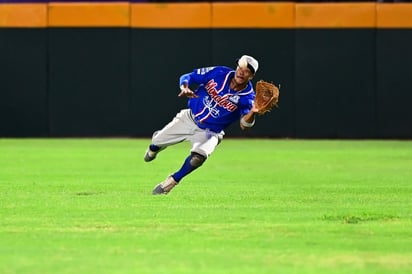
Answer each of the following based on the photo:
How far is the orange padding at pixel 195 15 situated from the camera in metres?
23.1

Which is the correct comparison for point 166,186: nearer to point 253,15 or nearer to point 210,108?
point 210,108

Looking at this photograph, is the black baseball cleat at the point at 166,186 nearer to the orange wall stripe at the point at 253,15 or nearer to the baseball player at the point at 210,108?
the baseball player at the point at 210,108

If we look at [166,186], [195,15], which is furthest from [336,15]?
[166,186]

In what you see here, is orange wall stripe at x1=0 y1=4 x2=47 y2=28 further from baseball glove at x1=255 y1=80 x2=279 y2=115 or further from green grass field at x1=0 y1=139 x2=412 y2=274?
baseball glove at x1=255 y1=80 x2=279 y2=115

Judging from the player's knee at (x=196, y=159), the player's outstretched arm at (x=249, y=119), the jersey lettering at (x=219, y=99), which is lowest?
the player's knee at (x=196, y=159)

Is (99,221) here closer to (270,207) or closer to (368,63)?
(270,207)

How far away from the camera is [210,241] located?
9148mm

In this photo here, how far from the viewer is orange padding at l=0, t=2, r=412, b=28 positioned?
75.8 ft

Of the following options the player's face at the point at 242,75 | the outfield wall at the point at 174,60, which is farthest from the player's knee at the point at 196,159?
the outfield wall at the point at 174,60

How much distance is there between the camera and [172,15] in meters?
23.2

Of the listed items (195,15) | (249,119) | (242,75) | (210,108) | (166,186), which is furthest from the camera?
(195,15)

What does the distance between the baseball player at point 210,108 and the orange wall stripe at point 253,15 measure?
34.0 feet

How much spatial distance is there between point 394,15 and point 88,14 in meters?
5.88

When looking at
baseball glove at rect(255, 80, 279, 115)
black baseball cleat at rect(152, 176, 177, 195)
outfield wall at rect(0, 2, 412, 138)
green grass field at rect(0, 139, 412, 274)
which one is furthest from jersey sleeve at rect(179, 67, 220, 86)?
outfield wall at rect(0, 2, 412, 138)
